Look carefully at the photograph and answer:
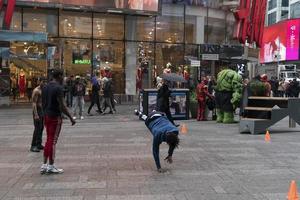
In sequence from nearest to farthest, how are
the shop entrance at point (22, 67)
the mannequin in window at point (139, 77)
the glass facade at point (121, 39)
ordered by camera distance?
the shop entrance at point (22, 67) < the glass facade at point (121, 39) < the mannequin in window at point (139, 77)

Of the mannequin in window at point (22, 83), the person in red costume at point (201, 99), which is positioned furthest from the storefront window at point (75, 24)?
the person in red costume at point (201, 99)

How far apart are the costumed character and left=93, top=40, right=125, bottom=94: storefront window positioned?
1327 cm

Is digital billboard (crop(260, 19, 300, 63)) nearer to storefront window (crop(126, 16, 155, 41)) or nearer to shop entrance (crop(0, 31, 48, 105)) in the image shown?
storefront window (crop(126, 16, 155, 41))

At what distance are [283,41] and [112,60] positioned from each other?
52235 millimetres

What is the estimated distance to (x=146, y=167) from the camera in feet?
34.7

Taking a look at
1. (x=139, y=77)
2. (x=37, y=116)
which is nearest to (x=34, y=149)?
(x=37, y=116)

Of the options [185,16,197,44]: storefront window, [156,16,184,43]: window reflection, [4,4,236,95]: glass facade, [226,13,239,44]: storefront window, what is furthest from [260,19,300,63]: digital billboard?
[156,16,184,43]: window reflection

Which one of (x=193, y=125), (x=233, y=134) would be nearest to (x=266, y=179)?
(x=233, y=134)

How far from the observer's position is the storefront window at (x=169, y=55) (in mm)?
33938

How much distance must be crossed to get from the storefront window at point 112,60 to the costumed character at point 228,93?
1327 centimetres

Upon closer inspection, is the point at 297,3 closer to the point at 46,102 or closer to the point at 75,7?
the point at 75,7

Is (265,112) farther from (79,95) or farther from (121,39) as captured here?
(121,39)

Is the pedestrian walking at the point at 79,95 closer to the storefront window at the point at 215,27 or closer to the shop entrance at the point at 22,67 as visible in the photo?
the shop entrance at the point at 22,67

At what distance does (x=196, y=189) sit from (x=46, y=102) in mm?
3164
